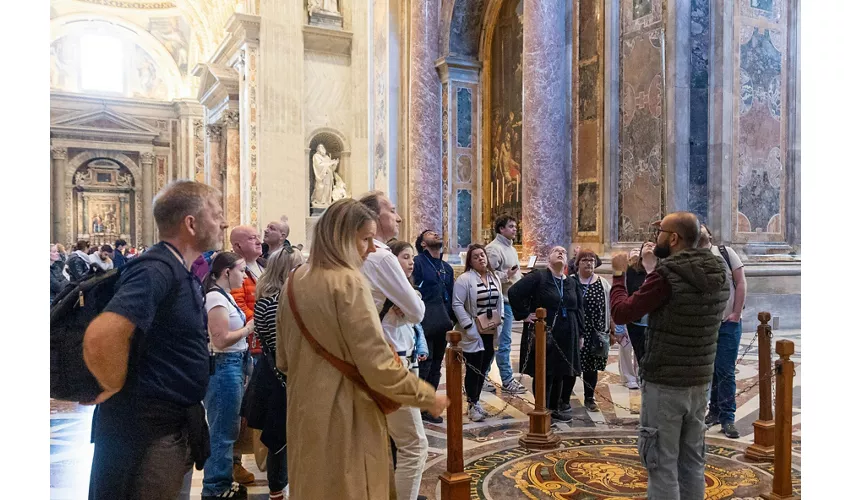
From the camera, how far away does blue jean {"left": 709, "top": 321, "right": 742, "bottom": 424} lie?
18.6 ft

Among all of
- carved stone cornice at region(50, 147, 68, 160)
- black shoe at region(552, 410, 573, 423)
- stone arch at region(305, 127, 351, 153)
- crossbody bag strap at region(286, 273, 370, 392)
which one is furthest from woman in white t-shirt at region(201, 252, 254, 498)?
carved stone cornice at region(50, 147, 68, 160)

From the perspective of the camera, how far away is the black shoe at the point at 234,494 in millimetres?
4270

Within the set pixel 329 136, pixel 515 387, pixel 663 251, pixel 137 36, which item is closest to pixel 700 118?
pixel 515 387

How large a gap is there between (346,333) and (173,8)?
33113 mm

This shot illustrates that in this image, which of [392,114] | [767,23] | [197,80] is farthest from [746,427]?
[197,80]

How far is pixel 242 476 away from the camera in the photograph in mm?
4711

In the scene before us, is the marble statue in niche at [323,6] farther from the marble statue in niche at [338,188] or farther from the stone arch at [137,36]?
the stone arch at [137,36]

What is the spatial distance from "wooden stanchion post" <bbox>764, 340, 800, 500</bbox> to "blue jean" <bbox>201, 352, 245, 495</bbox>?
11.3ft

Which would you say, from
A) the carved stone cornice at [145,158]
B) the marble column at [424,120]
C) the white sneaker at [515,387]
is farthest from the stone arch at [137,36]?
the white sneaker at [515,387]

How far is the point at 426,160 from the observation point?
49.9 ft

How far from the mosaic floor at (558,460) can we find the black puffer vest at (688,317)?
132 cm

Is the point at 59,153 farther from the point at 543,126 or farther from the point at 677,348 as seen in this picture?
the point at 677,348

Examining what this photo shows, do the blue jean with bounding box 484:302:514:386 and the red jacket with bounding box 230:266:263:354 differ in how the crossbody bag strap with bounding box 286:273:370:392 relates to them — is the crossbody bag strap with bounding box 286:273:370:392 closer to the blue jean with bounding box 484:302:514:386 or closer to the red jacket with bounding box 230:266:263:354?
the red jacket with bounding box 230:266:263:354

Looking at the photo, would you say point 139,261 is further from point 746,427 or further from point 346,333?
point 746,427
